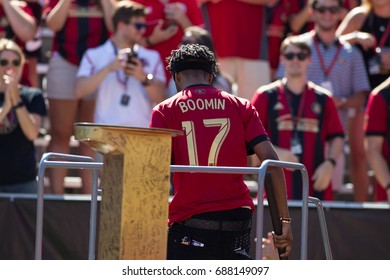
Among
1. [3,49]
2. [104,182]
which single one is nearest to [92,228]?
[104,182]

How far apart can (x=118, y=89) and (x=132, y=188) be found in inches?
188

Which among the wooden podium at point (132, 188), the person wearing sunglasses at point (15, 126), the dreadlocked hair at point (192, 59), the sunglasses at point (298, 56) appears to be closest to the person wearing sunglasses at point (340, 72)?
Answer: the sunglasses at point (298, 56)

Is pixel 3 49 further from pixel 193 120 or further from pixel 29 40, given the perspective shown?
pixel 193 120

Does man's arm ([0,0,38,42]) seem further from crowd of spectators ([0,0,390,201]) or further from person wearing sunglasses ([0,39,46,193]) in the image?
person wearing sunglasses ([0,39,46,193])

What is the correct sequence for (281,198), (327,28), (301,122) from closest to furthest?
(281,198)
(301,122)
(327,28)

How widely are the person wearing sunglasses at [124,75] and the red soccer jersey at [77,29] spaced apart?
0.35 meters

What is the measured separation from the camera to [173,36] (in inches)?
399

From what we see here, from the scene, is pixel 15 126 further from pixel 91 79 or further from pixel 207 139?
pixel 207 139

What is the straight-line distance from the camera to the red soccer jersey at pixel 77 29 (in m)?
9.88

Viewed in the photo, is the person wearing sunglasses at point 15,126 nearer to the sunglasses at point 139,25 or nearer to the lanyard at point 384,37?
the sunglasses at point 139,25

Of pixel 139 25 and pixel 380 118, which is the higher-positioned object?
pixel 139 25

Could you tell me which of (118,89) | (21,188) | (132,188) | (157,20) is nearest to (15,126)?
(21,188)

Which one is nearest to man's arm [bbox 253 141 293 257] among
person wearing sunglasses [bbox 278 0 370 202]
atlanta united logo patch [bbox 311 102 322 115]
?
atlanta united logo patch [bbox 311 102 322 115]

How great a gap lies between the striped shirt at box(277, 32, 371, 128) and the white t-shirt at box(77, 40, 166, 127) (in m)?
1.24
